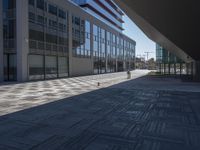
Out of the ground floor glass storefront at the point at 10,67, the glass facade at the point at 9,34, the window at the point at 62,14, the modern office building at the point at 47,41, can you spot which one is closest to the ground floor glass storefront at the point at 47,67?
the modern office building at the point at 47,41

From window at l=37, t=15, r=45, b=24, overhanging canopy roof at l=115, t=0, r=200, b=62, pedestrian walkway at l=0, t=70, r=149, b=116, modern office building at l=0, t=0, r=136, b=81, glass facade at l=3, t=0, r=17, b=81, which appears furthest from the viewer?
window at l=37, t=15, r=45, b=24

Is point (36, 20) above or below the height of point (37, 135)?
above

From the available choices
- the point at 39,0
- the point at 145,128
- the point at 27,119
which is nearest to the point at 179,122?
the point at 145,128

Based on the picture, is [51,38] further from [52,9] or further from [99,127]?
[99,127]

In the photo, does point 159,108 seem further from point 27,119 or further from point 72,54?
point 72,54

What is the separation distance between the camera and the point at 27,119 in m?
6.82

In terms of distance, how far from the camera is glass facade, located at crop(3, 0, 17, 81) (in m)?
22.3

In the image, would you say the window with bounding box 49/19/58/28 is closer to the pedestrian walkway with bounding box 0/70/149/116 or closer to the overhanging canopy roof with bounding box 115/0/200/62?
the pedestrian walkway with bounding box 0/70/149/116

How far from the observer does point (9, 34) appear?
73.5 feet

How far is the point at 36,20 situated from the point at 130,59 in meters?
50.6

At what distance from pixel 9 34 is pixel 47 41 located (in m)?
5.20

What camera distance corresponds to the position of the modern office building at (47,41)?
22234mm

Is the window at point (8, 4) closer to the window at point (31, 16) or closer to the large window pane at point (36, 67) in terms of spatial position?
the window at point (31, 16)

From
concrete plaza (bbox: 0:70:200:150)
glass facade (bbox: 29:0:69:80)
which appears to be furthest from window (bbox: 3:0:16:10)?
concrete plaza (bbox: 0:70:200:150)
